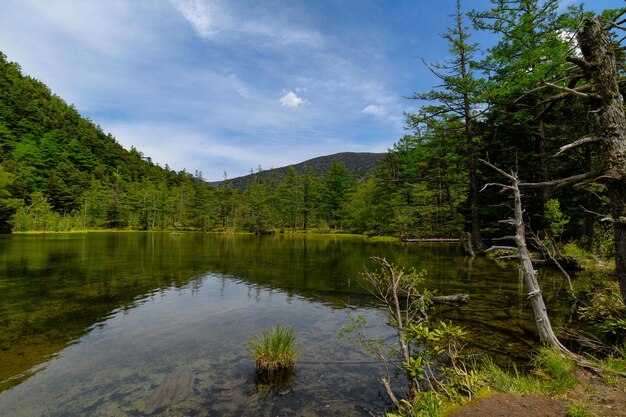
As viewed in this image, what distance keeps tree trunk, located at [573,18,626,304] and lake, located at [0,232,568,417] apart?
4159 mm

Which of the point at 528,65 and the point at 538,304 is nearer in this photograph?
the point at 538,304

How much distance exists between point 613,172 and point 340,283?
15.0 meters

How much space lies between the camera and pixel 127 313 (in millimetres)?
13359

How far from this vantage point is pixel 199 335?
35.9 ft

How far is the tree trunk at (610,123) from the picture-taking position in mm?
5734

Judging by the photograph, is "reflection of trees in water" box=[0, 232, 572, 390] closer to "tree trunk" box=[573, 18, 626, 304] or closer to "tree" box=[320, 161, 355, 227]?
"tree trunk" box=[573, 18, 626, 304]

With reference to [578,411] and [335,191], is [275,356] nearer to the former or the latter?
[578,411]

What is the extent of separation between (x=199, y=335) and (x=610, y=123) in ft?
41.1

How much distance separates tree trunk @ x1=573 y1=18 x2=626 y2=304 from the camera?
5.73 metres

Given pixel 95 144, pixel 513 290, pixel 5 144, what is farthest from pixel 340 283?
pixel 95 144

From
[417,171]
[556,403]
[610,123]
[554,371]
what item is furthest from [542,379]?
[417,171]

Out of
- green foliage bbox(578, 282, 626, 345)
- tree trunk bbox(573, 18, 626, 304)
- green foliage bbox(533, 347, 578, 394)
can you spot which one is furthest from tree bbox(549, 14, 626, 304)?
green foliage bbox(578, 282, 626, 345)

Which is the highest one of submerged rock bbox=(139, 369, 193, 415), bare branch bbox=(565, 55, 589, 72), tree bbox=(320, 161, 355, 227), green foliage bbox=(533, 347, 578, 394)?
tree bbox=(320, 161, 355, 227)

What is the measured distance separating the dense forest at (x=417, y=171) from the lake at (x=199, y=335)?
5.27 meters
